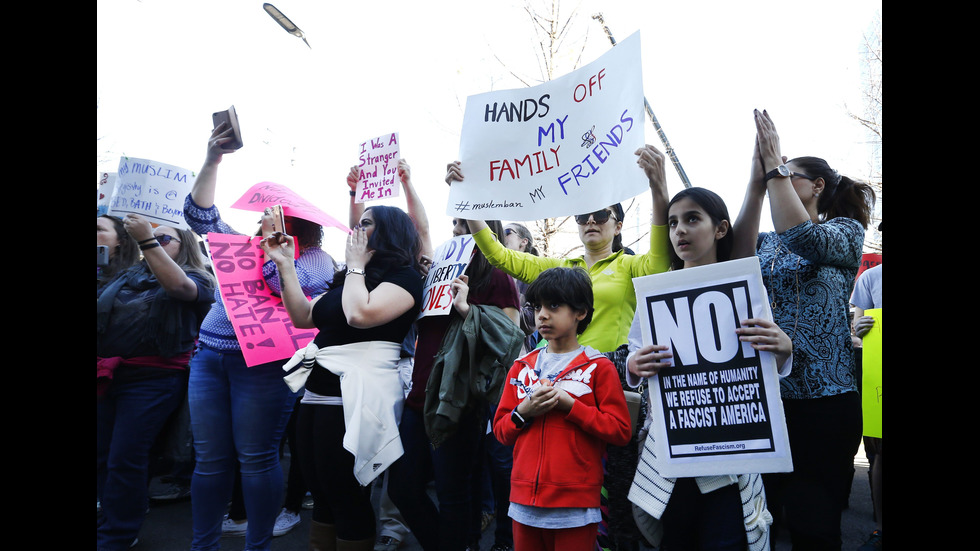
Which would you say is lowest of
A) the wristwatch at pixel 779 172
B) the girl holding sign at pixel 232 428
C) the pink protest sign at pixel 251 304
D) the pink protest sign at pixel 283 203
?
the girl holding sign at pixel 232 428

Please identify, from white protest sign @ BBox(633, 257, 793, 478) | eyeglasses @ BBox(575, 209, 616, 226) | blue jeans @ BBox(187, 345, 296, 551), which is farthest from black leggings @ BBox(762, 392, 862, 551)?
blue jeans @ BBox(187, 345, 296, 551)

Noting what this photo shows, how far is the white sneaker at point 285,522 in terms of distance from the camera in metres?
4.16

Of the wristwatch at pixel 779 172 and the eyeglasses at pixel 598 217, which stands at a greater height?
the wristwatch at pixel 779 172

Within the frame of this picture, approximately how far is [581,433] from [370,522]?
1.20 meters

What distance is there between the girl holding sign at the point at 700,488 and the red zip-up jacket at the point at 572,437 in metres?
0.12

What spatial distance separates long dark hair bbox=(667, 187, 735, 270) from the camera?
86.9 inches

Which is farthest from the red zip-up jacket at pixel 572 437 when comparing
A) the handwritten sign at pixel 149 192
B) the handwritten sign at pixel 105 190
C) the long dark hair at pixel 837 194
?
the handwritten sign at pixel 105 190

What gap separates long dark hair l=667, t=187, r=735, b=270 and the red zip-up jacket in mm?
622

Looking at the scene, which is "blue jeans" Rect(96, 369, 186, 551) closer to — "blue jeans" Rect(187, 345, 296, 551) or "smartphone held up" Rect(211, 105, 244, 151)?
"blue jeans" Rect(187, 345, 296, 551)

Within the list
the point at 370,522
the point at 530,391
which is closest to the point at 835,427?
the point at 530,391

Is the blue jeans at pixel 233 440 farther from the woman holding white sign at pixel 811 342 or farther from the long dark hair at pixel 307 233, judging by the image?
the woman holding white sign at pixel 811 342
